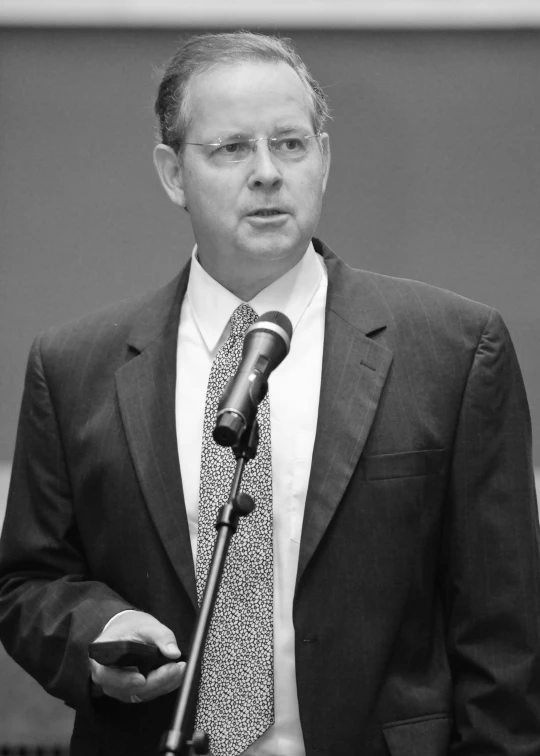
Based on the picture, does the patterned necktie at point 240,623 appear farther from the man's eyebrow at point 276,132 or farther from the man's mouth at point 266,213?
the man's eyebrow at point 276,132

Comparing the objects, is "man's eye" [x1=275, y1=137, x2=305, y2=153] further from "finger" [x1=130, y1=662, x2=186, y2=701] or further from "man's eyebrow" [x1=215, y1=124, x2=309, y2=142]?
"finger" [x1=130, y1=662, x2=186, y2=701]

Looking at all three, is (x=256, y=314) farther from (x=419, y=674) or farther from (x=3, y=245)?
(x=3, y=245)

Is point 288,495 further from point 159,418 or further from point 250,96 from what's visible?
point 250,96

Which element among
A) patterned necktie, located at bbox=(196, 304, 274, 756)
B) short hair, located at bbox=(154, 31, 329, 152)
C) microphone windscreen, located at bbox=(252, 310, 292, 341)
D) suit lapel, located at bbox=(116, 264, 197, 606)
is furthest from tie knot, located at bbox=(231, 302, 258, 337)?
microphone windscreen, located at bbox=(252, 310, 292, 341)

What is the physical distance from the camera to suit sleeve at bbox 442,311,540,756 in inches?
67.9

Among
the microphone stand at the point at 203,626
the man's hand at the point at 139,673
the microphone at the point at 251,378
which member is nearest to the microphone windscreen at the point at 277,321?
the microphone at the point at 251,378

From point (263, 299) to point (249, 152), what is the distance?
247 millimetres

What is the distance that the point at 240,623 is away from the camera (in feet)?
5.76

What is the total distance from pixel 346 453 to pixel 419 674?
1.18 feet

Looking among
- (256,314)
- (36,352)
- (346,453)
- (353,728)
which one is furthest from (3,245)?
(353,728)

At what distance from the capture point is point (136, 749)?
1.82 meters

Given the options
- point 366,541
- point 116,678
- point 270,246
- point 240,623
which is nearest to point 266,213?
point 270,246

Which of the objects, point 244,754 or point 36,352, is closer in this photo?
point 244,754

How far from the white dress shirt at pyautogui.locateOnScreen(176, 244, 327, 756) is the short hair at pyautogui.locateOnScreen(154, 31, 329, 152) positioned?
9.0 inches
